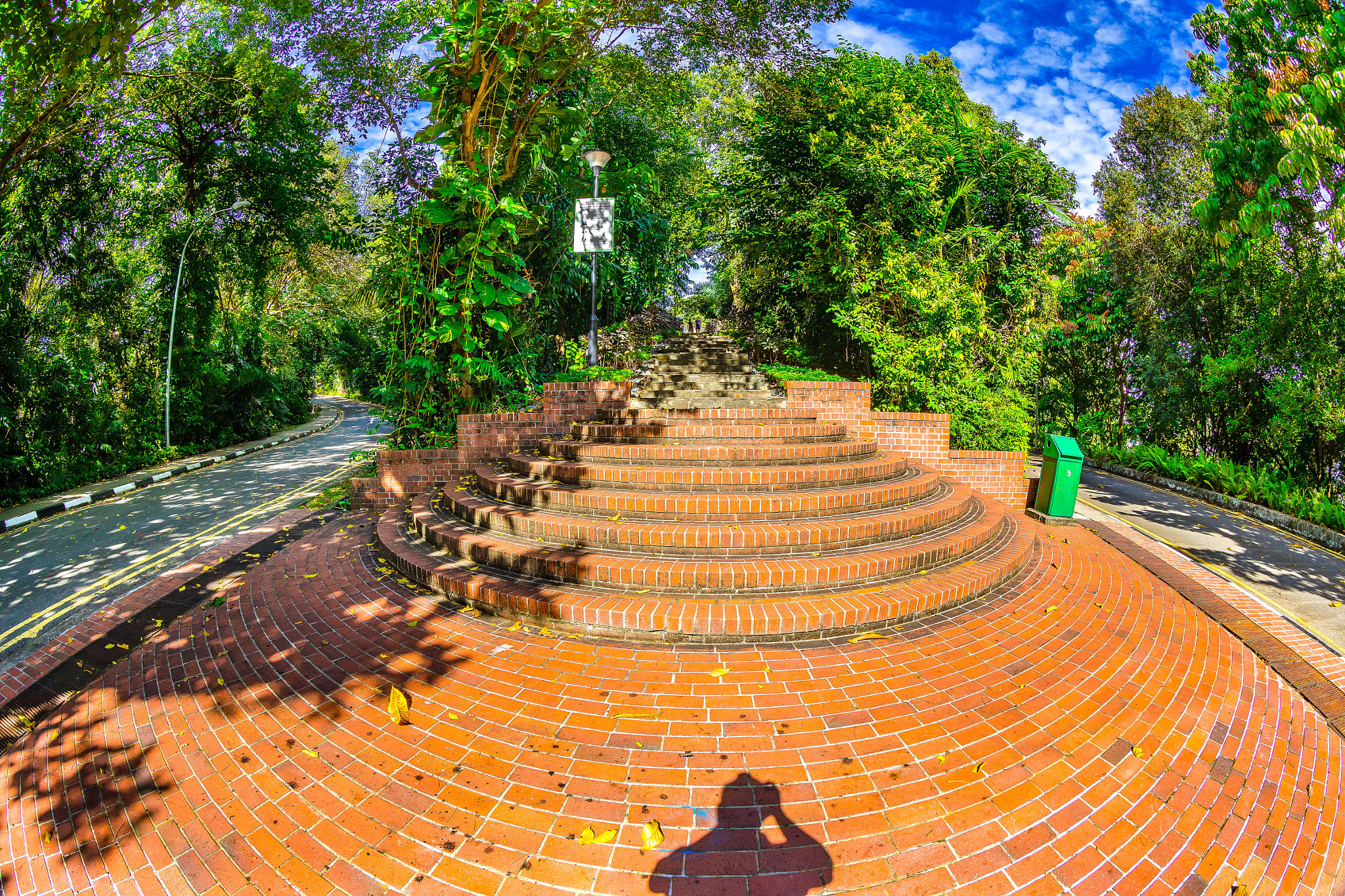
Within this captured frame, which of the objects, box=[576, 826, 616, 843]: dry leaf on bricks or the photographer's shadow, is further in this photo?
box=[576, 826, 616, 843]: dry leaf on bricks

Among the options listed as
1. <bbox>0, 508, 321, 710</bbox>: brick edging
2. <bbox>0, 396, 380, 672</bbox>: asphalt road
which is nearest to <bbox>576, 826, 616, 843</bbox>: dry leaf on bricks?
<bbox>0, 508, 321, 710</bbox>: brick edging

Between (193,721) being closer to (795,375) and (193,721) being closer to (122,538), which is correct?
(122,538)

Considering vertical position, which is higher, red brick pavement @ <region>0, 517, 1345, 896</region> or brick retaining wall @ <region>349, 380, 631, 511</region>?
brick retaining wall @ <region>349, 380, 631, 511</region>

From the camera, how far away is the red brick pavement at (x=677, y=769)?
2.02 meters

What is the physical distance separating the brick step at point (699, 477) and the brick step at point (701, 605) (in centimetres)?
136

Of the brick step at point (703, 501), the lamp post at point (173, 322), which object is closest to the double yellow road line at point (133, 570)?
the brick step at point (703, 501)

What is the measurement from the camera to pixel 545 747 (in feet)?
8.44

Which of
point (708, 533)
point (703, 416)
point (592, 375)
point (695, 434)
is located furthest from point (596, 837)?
point (592, 375)

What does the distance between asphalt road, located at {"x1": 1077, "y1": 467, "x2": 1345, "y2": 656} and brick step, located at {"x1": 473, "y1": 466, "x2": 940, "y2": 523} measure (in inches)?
137

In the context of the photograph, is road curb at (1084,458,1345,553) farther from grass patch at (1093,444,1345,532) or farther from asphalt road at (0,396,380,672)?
asphalt road at (0,396,380,672)

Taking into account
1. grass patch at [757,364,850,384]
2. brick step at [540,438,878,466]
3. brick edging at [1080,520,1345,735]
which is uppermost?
grass patch at [757,364,850,384]

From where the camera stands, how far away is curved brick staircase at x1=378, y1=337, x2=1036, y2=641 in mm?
3809

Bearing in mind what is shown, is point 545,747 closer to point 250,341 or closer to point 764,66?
point 764,66

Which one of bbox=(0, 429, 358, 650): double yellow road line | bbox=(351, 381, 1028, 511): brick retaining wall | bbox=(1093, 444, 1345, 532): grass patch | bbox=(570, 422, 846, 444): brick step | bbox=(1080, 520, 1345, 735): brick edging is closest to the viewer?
bbox=(1080, 520, 1345, 735): brick edging
